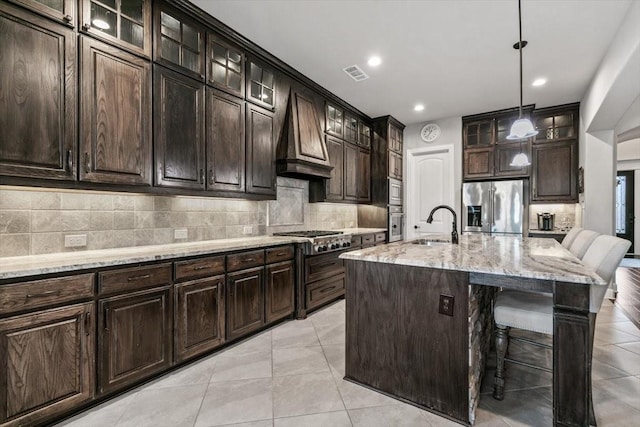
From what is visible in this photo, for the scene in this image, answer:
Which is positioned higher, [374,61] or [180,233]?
[374,61]

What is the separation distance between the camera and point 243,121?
3.08 m

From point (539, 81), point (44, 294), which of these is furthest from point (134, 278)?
point (539, 81)

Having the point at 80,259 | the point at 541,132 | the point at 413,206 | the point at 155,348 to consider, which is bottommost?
the point at 155,348

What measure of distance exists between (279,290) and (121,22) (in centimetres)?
262

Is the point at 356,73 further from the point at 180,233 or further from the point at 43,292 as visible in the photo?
the point at 43,292

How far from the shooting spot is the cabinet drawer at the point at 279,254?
303 cm

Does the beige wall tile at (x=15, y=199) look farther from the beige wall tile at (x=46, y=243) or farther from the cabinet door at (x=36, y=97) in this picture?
the cabinet door at (x=36, y=97)

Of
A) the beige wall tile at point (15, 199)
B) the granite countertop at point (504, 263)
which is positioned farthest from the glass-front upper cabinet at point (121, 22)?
the granite countertop at point (504, 263)

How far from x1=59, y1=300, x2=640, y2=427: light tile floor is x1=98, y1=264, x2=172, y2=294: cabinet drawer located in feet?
2.36

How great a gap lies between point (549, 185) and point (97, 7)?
6.20m

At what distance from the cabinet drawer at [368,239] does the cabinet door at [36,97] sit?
11.6 ft

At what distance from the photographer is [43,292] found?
1606 mm

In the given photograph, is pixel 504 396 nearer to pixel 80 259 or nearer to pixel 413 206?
pixel 80 259

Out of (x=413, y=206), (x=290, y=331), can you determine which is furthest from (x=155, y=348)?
(x=413, y=206)
